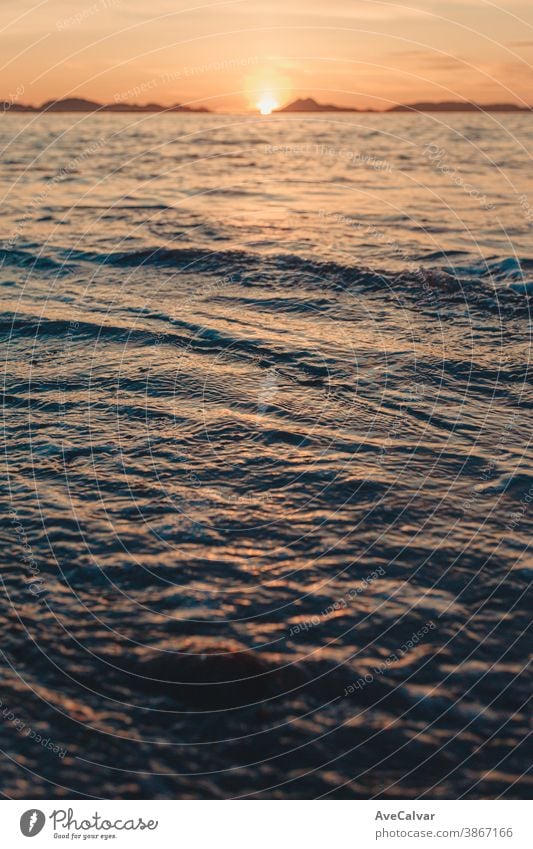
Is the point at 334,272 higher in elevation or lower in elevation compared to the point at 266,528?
higher

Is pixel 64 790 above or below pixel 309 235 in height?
below

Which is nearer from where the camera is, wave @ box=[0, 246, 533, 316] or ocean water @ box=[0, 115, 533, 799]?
ocean water @ box=[0, 115, 533, 799]

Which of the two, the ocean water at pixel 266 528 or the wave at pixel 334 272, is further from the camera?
the wave at pixel 334 272

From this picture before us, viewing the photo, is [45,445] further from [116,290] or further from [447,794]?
[116,290]

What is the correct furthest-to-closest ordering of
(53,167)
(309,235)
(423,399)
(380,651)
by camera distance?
(53,167) < (309,235) < (423,399) < (380,651)

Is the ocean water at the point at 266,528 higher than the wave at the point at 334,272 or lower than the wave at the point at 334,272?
lower

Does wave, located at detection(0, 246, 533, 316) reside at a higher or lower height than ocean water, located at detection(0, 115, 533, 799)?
higher

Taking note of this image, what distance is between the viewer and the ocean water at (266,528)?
5391mm

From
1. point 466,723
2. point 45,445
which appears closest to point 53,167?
point 45,445

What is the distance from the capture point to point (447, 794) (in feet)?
16.7

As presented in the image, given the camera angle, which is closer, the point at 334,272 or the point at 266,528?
the point at 266,528

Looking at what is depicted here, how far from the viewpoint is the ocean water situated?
5.39 meters

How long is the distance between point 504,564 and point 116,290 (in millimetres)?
11601

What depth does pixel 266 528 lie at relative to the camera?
7.92 metres
